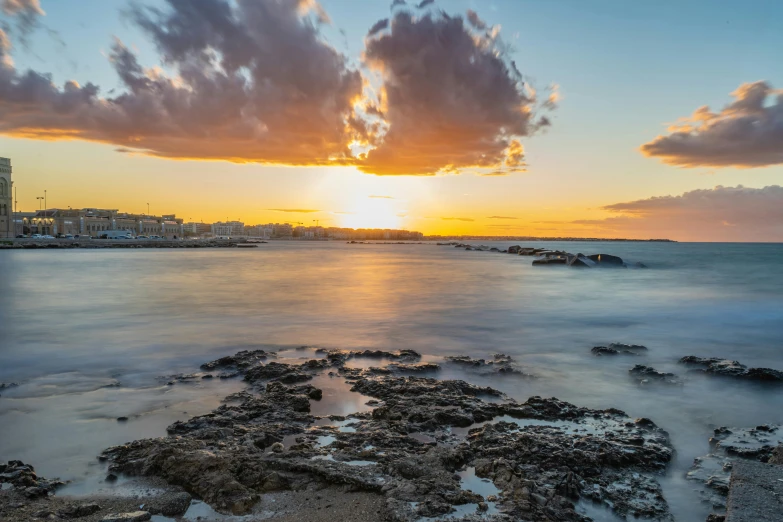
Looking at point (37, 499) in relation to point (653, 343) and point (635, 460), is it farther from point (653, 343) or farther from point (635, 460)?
point (653, 343)

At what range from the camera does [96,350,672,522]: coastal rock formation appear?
11.8ft

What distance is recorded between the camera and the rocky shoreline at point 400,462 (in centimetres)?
346

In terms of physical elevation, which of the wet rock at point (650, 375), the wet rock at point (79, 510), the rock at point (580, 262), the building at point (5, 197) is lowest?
the wet rock at point (650, 375)

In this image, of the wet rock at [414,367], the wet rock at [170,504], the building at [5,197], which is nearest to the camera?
the wet rock at [170,504]

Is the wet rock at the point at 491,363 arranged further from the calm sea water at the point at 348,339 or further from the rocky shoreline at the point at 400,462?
the rocky shoreline at the point at 400,462

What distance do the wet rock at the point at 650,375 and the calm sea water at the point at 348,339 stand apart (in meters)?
0.19

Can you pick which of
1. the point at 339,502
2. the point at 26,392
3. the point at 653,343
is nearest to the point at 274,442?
the point at 339,502

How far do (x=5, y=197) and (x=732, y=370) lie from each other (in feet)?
327

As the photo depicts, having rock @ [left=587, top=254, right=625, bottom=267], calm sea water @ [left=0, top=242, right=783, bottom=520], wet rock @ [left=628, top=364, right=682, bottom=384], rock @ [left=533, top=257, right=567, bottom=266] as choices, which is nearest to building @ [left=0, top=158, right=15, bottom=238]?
calm sea water @ [left=0, top=242, right=783, bottom=520]

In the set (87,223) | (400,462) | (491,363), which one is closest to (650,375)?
(491,363)

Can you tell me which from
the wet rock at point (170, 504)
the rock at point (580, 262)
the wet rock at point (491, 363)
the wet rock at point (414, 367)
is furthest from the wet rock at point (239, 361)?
the rock at point (580, 262)

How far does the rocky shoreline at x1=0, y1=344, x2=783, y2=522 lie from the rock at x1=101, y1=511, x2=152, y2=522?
0.01 metres

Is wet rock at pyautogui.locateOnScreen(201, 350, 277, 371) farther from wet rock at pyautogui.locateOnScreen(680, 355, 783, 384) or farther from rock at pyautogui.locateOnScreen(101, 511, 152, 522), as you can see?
wet rock at pyautogui.locateOnScreen(680, 355, 783, 384)

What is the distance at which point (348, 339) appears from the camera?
1048 cm
